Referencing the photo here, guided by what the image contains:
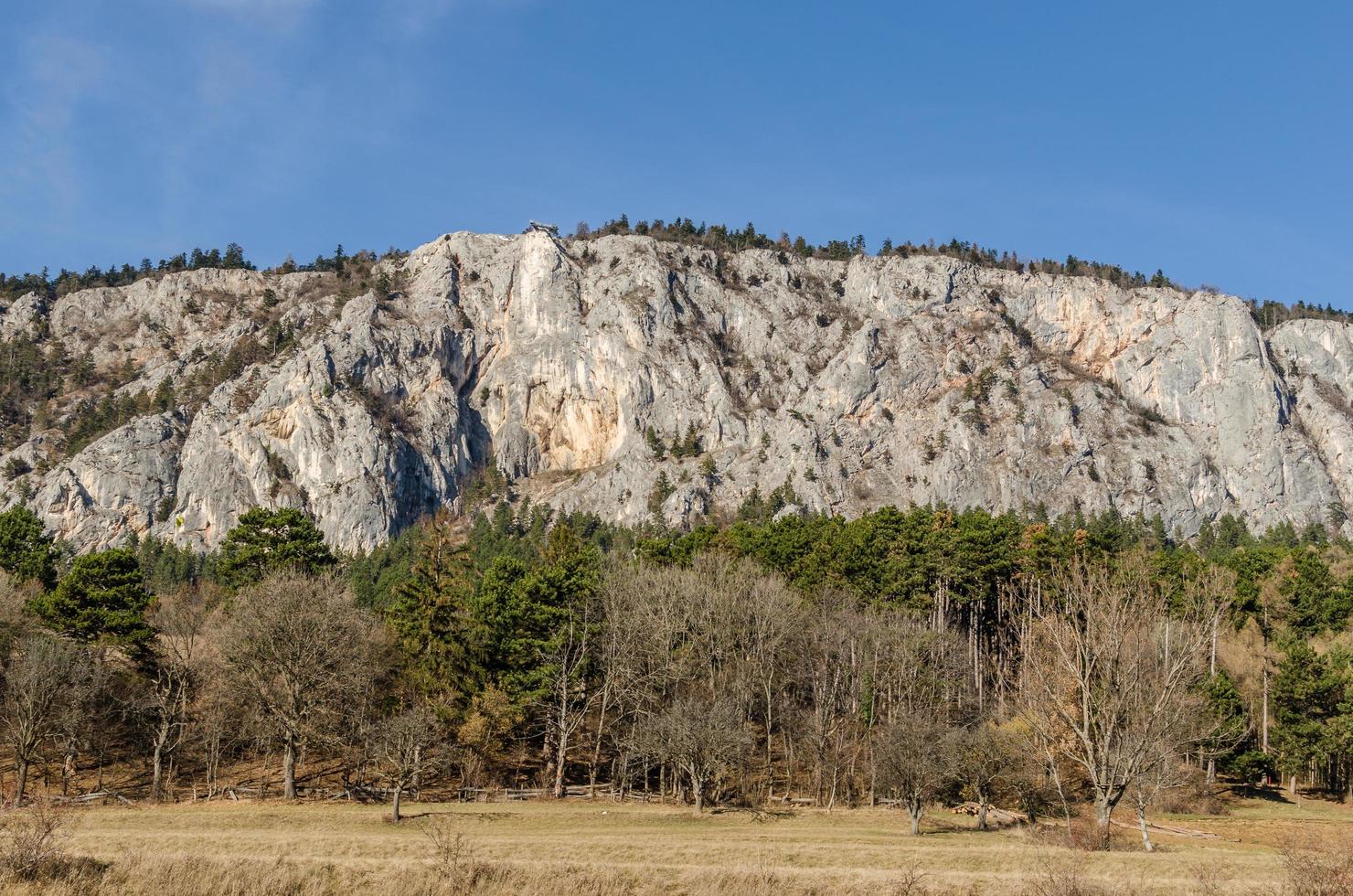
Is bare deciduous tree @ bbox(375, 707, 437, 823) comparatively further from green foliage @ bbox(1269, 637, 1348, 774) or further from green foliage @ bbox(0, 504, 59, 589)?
green foliage @ bbox(1269, 637, 1348, 774)

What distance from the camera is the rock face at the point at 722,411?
531 ft

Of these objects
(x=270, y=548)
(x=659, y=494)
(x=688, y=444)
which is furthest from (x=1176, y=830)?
(x=688, y=444)

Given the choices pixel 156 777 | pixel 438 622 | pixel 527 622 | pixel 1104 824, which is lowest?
pixel 156 777

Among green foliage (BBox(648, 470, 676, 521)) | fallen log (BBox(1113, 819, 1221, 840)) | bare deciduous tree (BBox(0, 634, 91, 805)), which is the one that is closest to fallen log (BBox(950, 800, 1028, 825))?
fallen log (BBox(1113, 819, 1221, 840))

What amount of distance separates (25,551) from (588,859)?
5662cm

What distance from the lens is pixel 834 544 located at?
250 feet

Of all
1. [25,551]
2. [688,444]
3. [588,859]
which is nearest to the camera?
[588,859]

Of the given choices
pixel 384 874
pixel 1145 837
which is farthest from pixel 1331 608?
pixel 384 874

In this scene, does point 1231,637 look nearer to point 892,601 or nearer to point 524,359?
point 892,601

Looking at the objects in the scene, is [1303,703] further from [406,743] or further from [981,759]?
[406,743]

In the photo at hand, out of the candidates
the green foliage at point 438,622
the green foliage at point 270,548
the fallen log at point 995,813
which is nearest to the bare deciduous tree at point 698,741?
the fallen log at point 995,813

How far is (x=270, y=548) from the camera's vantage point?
68125 millimetres

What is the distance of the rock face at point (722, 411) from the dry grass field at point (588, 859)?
115 m

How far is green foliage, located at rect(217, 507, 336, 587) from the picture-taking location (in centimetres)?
6700
